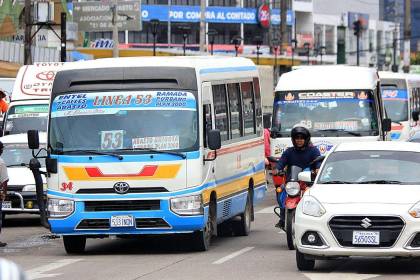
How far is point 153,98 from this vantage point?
16.9 metres

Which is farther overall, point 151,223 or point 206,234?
point 206,234

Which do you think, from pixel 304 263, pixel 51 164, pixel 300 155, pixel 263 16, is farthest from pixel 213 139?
pixel 263 16

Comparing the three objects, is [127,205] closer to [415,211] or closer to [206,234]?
[206,234]

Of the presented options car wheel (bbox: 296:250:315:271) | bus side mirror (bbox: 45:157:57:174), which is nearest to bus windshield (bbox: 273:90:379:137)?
bus side mirror (bbox: 45:157:57:174)

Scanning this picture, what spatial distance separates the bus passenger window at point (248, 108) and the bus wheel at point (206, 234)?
2751 millimetres

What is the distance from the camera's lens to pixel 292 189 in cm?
1555

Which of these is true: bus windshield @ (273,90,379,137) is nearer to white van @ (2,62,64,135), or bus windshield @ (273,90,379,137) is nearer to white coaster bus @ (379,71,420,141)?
white van @ (2,62,64,135)

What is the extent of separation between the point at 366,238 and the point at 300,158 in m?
3.76

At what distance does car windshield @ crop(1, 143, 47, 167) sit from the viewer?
2314 centimetres

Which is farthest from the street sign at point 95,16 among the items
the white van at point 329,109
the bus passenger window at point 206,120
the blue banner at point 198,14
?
the blue banner at point 198,14

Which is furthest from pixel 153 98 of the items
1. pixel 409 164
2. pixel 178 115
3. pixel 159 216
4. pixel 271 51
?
pixel 271 51

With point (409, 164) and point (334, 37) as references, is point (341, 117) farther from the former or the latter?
point (334, 37)

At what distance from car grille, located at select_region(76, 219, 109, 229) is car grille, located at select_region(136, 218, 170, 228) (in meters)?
0.43

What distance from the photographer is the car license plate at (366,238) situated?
1314 cm
